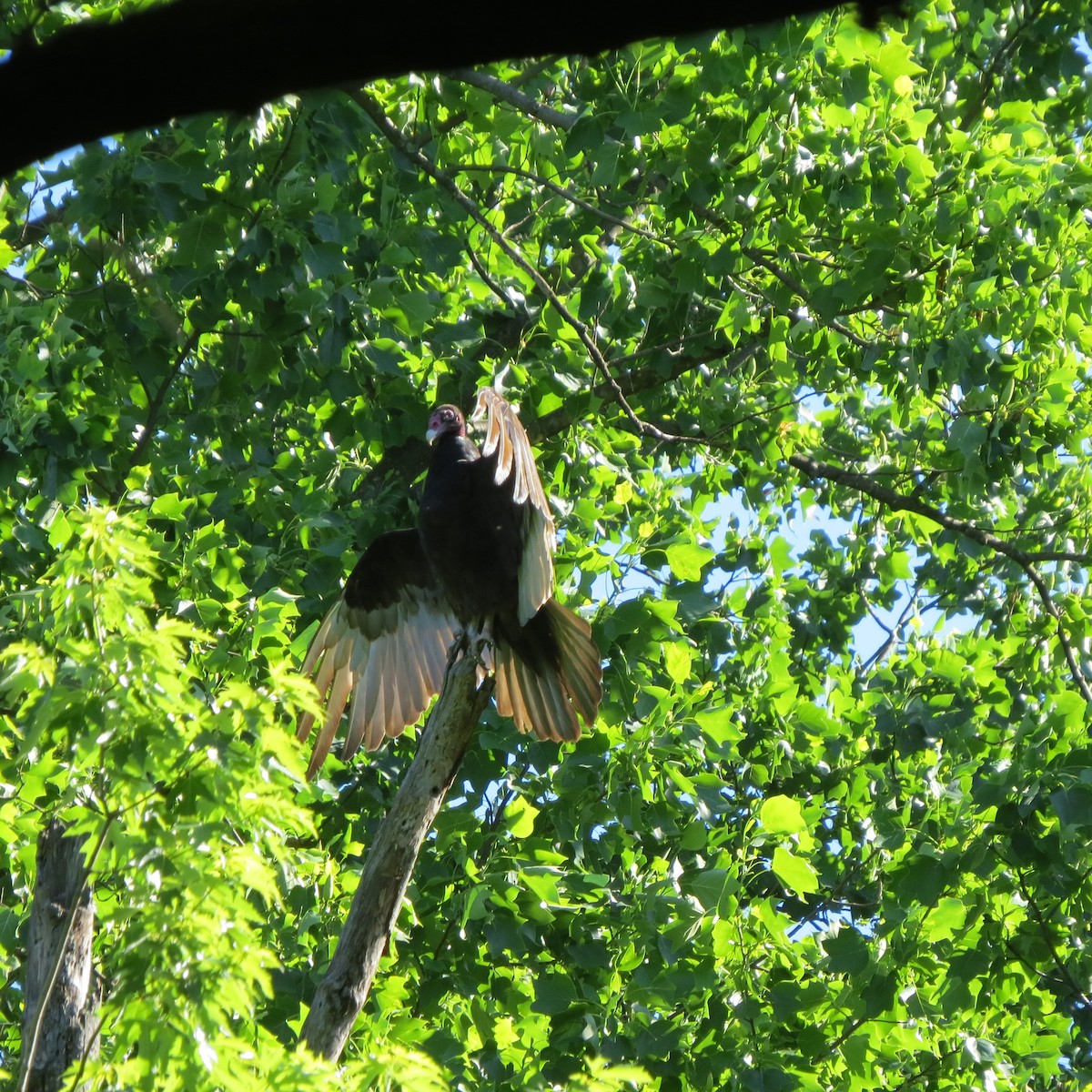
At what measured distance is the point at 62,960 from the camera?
10.4 feet

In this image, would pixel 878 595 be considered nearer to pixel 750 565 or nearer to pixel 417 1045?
pixel 750 565

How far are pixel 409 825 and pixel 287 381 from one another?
5.91 ft

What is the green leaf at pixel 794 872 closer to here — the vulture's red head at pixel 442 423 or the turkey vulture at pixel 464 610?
the turkey vulture at pixel 464 610

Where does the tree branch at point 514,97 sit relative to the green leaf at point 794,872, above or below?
above

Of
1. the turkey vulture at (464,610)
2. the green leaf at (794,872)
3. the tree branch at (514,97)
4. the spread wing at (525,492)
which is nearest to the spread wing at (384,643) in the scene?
the turkey vulture at (464,610)

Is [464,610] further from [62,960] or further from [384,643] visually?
[62,960]

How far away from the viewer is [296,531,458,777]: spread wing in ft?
15.2

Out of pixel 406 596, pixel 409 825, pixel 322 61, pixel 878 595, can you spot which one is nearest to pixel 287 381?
pixel 406 596

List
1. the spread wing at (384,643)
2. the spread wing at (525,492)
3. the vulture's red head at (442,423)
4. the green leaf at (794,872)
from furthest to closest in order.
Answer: the spread wing at (384,643) → the vulture's red head at (442,423) → the green leaf at (794,872) → the spread wing at (525,492)

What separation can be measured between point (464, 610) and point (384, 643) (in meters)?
0.54

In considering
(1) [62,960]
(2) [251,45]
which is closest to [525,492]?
(1) [62,960]

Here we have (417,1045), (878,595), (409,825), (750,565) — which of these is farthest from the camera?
(878,595)

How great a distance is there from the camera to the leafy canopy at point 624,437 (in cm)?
379

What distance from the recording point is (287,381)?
439 centimetres
